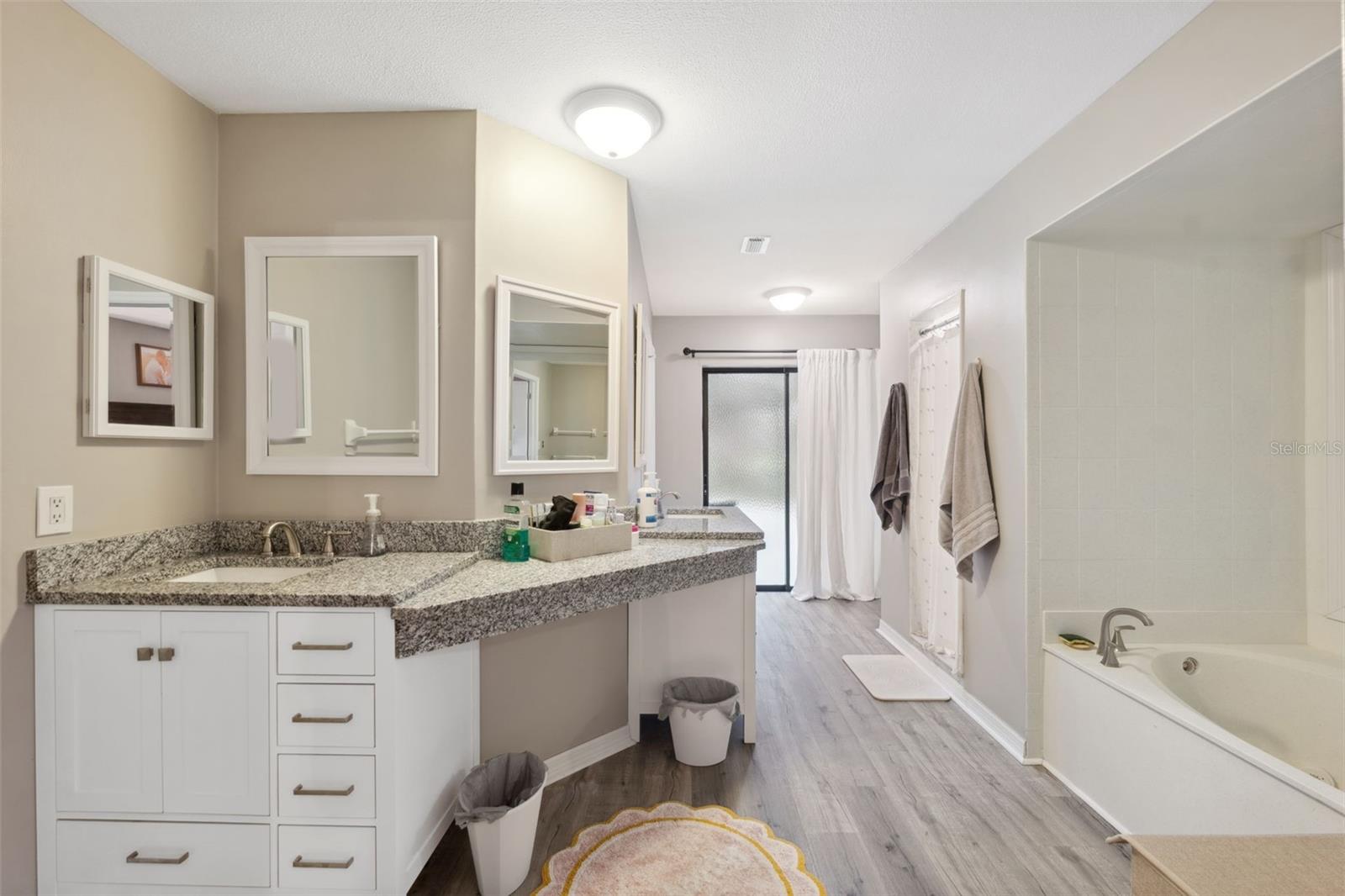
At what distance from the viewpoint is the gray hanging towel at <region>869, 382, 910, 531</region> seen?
A: 3803 mm

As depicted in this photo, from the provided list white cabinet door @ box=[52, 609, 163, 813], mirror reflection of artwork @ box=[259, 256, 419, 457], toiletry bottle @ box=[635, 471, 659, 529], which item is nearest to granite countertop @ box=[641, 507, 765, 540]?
toiletry bottle @ box=[635, 471, 659, 529]

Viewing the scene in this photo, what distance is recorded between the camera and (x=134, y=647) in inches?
61.3

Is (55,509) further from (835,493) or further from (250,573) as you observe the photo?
(835,493)

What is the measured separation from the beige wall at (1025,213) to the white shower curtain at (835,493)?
59.4 inches

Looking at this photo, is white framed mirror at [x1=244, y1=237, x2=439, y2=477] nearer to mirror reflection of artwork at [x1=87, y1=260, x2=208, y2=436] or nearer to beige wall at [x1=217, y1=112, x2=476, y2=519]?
beige wall at [x1=217, y1=112, x2=476, y2=519]

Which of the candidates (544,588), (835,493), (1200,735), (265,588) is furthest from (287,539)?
(835,493)

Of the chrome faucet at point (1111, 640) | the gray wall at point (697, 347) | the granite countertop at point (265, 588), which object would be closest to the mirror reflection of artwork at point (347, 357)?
the granite countertop at point (265, 588)

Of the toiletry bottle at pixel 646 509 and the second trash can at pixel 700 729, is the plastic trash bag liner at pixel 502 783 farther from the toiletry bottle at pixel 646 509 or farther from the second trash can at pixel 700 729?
the toiletry bottle at pixel 646 509

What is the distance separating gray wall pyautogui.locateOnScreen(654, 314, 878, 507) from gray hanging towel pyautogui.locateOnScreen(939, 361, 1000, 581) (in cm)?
243

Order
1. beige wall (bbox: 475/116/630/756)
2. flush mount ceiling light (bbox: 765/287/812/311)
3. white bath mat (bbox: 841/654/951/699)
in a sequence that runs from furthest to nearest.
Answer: flush mount ceiling light (bbox: 765/287/812/311) < white bath mat (bbox: 841/654/951/699) < beige wall (bbox: 475/116/630/756)

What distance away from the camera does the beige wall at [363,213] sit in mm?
2137

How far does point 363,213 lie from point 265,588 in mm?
1308


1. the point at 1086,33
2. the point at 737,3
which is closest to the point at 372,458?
the point at 737,3

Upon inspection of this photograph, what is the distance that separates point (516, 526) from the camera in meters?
2.22
